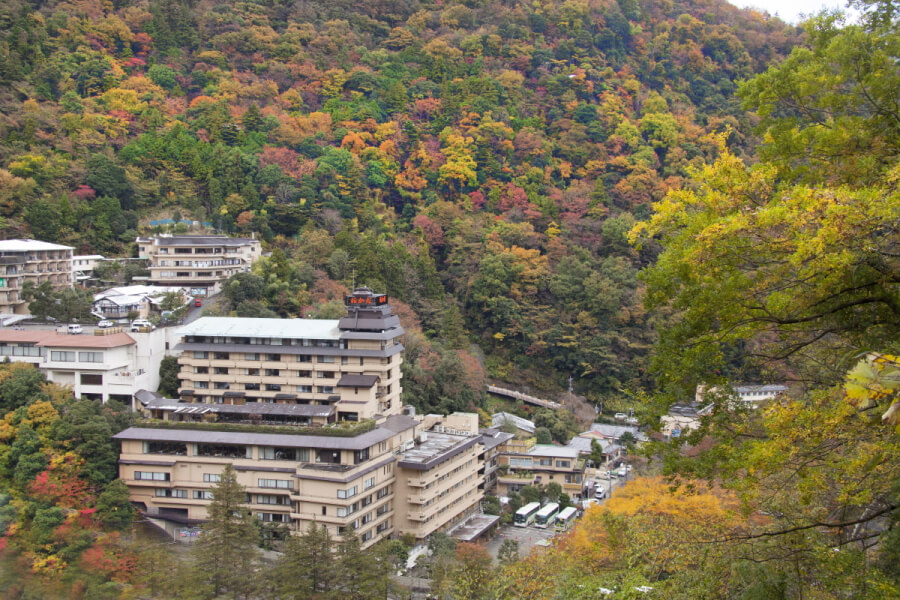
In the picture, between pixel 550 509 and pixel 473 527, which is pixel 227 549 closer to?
pixel 473 527

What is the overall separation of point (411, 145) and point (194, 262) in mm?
18191

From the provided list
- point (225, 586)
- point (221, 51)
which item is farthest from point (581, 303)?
point (221, 51)

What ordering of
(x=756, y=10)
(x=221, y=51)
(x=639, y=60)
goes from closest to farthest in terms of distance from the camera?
(x=221, y=51)
(x=639, y=60)
(x=756, y=10)

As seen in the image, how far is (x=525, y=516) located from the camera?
77.5ft

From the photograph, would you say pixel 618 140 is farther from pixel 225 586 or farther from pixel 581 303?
pixel 225 586

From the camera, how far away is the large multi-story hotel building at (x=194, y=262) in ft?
99.6

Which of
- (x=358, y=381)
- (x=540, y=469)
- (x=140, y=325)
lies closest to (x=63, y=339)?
(x=140, y=325)

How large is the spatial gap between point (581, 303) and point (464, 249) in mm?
6788

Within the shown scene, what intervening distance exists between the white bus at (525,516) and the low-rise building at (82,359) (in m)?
11.8

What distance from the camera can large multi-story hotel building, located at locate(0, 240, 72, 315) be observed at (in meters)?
26.4

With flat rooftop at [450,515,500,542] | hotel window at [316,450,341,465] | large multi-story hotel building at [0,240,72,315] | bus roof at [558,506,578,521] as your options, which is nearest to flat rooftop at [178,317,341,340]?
hotel window at [316,450,341,465]

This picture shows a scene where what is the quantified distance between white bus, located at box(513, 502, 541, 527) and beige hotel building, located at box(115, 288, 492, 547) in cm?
141

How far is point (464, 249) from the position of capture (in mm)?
38844

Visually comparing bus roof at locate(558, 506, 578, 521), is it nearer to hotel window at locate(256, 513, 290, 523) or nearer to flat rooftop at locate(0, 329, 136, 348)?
hotel window at locate(256, 513, 290, 523)
